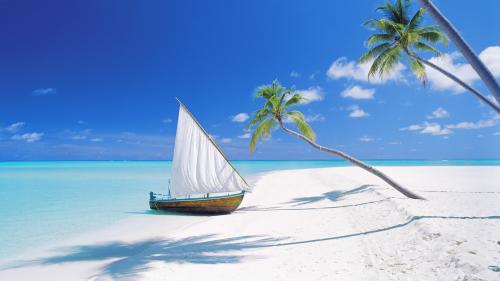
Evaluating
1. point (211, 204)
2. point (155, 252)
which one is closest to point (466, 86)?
point (211, 204)

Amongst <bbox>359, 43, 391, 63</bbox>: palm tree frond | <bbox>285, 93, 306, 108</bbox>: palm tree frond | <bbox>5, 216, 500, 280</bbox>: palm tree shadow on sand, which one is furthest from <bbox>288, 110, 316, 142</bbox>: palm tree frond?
<bbox>5, 216, 500, 280</bbox>: palm tree shadow on sand

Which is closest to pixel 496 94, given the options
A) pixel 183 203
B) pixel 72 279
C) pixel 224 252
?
pixel 224 252

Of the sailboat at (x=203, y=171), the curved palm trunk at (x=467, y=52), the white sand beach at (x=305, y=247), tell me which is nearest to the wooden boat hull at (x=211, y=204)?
the sailboat at (x=203, y=171)

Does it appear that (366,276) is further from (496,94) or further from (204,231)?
(204,231)

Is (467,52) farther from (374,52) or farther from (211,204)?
(211,204)

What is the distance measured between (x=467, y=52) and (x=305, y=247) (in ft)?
19.1

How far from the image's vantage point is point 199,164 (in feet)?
47.7

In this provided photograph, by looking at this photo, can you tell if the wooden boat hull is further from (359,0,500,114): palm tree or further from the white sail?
(359,0,500,114): palm tree

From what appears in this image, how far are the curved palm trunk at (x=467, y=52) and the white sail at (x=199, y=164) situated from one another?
9.99 metres

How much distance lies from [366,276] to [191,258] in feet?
13.9

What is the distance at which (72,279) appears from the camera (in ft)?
24.4

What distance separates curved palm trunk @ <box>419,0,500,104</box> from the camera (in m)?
5.75

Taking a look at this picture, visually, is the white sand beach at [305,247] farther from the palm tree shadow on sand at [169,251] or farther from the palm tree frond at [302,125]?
the palm tree frond at [302,125]

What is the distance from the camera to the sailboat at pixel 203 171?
14.4 m
